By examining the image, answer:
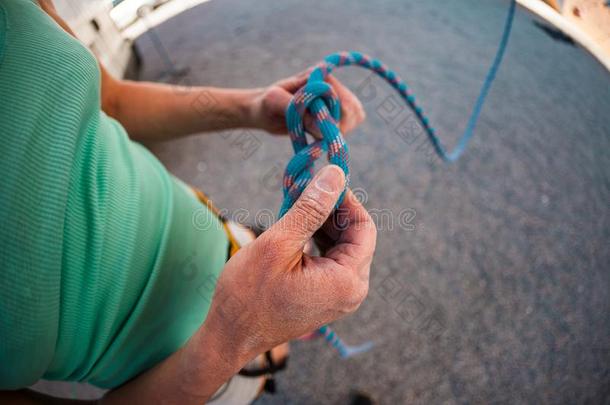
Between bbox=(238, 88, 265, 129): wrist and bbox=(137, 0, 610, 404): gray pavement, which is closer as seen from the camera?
bbox=(238, 88, 265, 129): wrist

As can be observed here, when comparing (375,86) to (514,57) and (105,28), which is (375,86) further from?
(105,28)

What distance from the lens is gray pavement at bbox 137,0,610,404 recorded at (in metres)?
0.61

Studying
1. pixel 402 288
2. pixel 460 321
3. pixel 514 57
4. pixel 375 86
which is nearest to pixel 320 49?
pixel 375 86

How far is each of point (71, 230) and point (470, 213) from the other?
0.80m

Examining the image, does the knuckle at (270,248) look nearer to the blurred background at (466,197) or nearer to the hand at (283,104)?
the hand at (283,104)

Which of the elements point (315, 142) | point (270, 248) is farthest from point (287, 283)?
point (315, 142)

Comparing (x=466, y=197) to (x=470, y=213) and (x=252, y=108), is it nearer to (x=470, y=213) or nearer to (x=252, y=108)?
(x=470, y=213)

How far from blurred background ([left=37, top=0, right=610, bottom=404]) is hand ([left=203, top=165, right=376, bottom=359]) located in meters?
0.32

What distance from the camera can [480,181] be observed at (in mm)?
838

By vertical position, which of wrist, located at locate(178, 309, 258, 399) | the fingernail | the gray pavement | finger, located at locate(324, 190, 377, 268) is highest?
the fingernail

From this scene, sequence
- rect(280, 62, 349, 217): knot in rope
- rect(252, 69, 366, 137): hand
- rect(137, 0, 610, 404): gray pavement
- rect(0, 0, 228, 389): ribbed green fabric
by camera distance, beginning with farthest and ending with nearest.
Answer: rect(137, 0, 610, 404): gray pavement < rect(252, 69, 366, 137): hand < rect(280, 62, 349, 217): knot in rope < rect(0, 0, 228, 389): ribbed green fabric

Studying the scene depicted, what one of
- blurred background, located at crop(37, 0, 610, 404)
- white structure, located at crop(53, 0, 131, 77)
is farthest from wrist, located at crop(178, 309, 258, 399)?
white structure, located at crop(53, 0, 131, 77)

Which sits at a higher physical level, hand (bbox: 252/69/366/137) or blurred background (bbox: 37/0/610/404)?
hand (bbox: 252/69/366/137)

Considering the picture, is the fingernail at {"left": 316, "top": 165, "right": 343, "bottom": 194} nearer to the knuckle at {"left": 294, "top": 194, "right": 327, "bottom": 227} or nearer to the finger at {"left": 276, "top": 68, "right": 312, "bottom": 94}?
the knuckle at {"left": 294, "top": 194, "right": 327, "bottom": 227}
